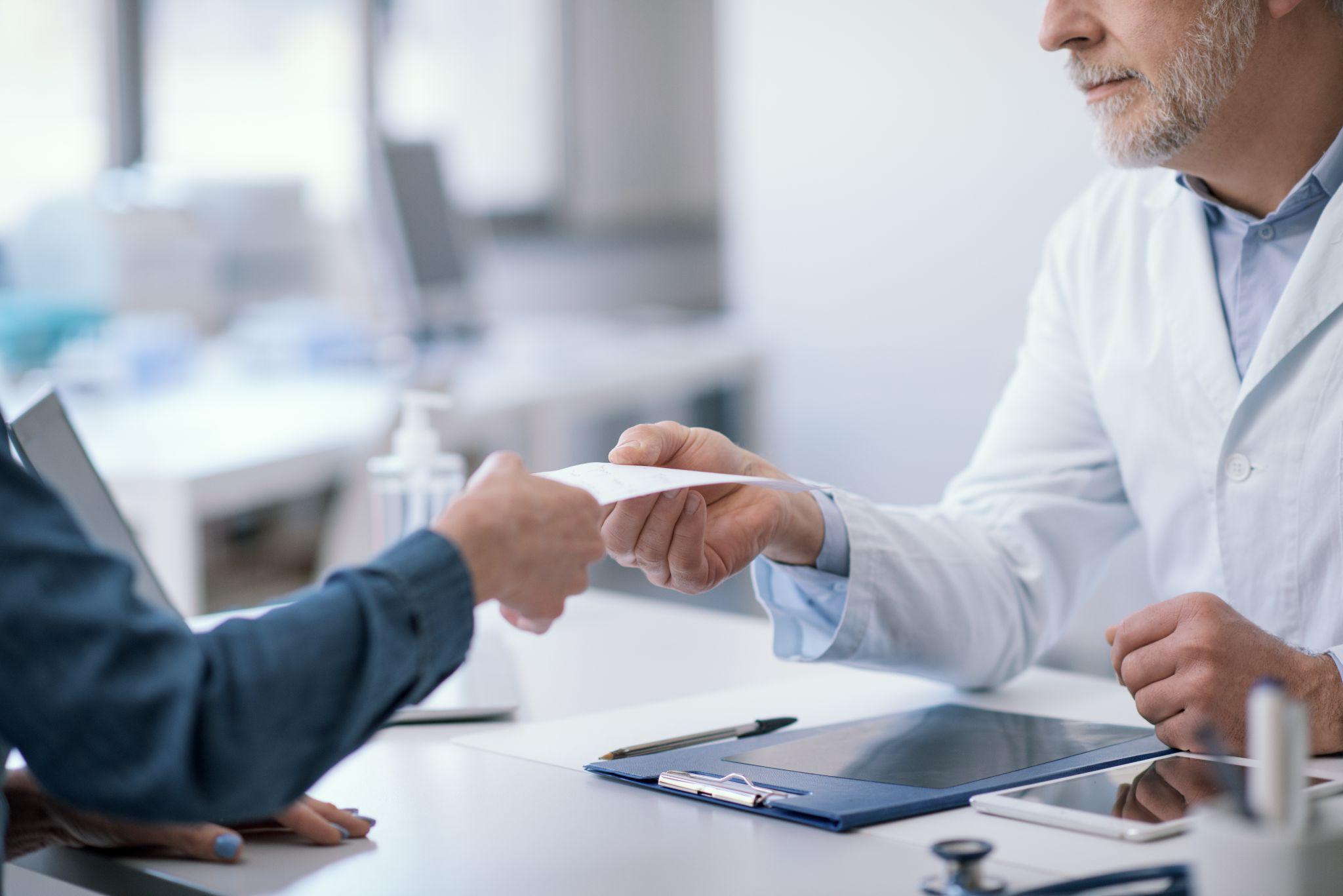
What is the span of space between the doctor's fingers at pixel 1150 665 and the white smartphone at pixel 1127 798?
0.08 metres

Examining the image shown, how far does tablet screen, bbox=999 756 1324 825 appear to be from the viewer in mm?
871

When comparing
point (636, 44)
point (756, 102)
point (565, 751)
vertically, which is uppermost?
point (636, 44)

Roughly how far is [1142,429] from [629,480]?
2.18 feet

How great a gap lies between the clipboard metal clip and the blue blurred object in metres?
2.24

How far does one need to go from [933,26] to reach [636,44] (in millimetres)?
2152

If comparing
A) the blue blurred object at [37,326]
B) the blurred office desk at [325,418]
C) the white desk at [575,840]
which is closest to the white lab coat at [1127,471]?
the white desk at [575,840]

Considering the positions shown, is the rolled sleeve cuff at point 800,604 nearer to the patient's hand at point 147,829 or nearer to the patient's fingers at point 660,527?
the patient's fingers at point 660,527

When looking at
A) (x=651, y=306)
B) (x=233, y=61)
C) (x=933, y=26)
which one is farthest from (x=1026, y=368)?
(x=651, y=306)

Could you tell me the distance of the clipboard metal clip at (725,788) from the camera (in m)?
0.92

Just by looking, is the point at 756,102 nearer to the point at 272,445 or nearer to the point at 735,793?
the point at 272,445

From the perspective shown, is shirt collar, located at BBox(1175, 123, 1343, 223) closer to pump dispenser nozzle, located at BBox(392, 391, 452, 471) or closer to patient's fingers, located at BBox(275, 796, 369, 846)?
pump dispenser nozzle, located at BBox(392, 391, 452, 471)

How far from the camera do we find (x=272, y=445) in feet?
7.63

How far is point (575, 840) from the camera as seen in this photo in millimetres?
884

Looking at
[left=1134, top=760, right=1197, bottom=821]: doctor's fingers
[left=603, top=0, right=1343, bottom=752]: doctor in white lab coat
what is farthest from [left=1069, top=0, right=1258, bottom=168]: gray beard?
[left=1134, top=760, right=1197, bottom=821]: doctor's fingers
